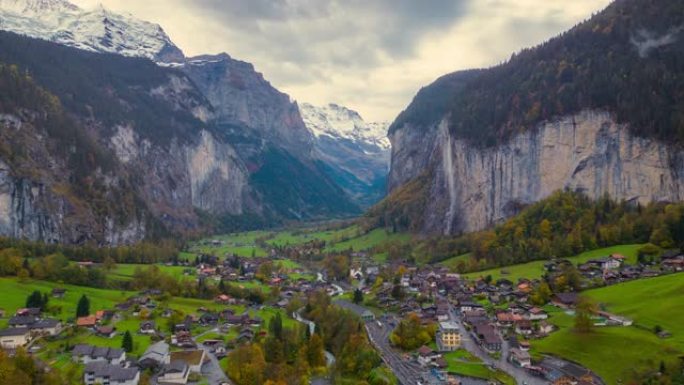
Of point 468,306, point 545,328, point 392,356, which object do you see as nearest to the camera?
point 392,356

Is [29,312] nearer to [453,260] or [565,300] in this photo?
[565,300]

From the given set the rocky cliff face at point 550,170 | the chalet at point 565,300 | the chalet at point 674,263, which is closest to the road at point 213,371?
the chalet at point 565,300

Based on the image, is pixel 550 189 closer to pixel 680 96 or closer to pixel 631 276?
pixel 680 96

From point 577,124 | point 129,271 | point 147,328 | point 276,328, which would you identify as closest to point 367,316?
point 276,328

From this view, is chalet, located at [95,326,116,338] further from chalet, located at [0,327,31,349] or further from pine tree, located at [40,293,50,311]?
pine tree, located at [40,293,50,311]

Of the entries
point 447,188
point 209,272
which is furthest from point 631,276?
point 447,188

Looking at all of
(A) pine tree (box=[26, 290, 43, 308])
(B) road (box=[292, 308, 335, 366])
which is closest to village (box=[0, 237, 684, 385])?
(B) road (box=[292, 308, 335, 366])
